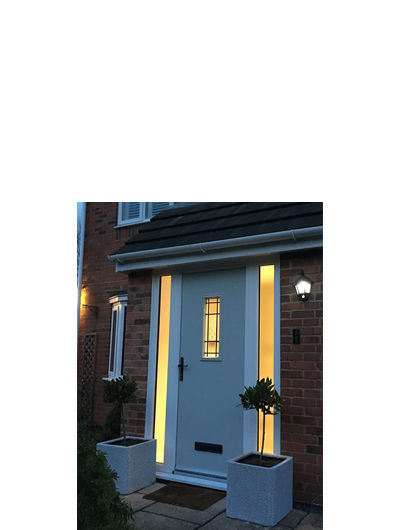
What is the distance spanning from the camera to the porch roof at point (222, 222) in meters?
4.45

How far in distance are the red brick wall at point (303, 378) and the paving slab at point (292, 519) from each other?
128 mm

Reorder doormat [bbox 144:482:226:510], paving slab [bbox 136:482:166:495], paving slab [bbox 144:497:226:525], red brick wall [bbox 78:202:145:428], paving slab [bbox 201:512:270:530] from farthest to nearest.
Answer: red brick wall [bbox 78:202:145:428] < paving slab [bbox 136:482:166:495] < doormat [bbox 144:482:226:510] < paving slab [bbox 144:497:226:525] < paving slab [bbox 201:512:270:530]

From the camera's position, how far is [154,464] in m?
4.87

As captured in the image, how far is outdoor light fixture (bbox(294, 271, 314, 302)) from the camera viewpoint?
4.34m

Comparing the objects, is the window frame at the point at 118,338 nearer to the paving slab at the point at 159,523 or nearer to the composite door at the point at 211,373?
the composite door at the point at 211,373

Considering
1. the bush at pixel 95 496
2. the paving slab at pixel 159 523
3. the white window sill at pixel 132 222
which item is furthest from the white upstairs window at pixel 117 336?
the bush at pixel 95 496

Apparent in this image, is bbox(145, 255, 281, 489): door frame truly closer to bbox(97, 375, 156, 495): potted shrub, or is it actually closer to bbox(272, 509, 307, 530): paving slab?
bbox(97, 375, 156, 495): potted shrub

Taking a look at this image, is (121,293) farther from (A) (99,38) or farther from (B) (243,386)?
(A) (99,38)

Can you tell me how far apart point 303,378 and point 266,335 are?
2.10ft

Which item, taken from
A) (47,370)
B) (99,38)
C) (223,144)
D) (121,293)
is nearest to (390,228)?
(223,144)

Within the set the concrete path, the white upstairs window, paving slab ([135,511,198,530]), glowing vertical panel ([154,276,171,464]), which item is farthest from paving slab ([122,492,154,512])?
the white upstairs window

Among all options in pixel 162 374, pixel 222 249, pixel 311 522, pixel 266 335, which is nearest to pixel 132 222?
pixel 162 374

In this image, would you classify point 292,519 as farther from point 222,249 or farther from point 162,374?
point 222,249

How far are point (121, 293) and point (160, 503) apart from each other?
390 centimetres
